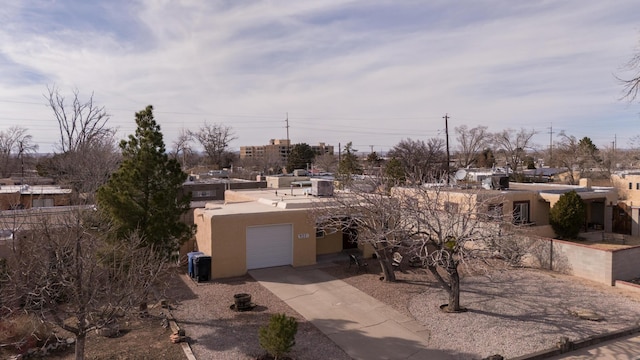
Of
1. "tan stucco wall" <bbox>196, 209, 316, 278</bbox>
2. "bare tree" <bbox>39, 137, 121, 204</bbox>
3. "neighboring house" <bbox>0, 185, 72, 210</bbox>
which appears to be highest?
"bare tree" <bbox>39, 137, 121, 204</bbox>

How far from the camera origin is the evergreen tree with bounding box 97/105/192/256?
43.2ft

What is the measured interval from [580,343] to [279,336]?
7604 mm

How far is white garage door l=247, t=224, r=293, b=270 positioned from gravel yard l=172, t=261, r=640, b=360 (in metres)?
1.20

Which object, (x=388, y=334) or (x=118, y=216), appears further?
(x=118, y=216)

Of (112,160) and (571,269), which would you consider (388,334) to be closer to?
(571,269)

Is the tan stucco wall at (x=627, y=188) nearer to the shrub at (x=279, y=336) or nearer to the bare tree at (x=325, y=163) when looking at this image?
the shrub at (x=279, y=336)

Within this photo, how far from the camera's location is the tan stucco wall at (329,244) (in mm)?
20266

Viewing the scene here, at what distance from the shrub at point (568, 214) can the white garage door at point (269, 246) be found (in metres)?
14.0

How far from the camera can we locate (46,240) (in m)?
10.7

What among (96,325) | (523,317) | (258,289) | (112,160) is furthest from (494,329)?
(112,160)

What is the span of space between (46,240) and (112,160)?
110ft

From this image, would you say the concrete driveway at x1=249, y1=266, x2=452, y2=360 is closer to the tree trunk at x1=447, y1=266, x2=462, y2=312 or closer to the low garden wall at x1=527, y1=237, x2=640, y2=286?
the tree trunk at x1=447, y1=266, x2=462, y2=312

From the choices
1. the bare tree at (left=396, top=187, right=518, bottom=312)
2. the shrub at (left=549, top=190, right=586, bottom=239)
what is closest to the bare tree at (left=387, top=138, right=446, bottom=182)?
the shrub at (left=549, top=190, right=586, bottom=239)

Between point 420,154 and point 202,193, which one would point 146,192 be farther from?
point 420,154
